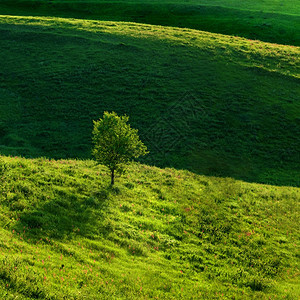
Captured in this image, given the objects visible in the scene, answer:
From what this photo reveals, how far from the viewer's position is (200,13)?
8775cm

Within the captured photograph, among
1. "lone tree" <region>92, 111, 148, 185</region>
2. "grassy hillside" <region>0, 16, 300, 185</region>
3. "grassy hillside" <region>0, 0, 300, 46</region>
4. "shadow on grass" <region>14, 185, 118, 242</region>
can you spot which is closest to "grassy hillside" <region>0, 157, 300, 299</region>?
"shadow on grass" <region>14, 185, 118, 242</region>

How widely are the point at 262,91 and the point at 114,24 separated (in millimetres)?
43165

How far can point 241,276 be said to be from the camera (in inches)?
637

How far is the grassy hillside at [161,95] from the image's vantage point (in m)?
35.4

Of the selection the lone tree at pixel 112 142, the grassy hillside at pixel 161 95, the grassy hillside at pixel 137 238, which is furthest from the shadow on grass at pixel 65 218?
the grassy hillside at pixel 161 95

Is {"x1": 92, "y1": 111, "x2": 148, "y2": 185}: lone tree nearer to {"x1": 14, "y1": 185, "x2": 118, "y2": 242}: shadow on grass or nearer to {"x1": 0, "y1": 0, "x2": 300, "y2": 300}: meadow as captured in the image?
{"x1": 0, "y1": 0, "x2": 300, "y2": 300}: meadow

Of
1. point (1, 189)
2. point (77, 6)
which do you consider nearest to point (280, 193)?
point (1, 189)

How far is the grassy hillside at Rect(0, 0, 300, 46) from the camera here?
76.6m

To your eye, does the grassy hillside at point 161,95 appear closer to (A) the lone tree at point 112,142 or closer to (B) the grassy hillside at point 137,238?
(B) the grassy hillside at point 137,238

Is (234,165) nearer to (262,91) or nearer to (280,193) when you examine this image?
(280,193)

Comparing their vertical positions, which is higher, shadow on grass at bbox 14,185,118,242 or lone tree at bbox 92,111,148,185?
lone tree at bbox 92,111,148,185

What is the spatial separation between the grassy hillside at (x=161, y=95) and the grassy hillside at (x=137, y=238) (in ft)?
28.4

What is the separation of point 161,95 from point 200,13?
186 feet

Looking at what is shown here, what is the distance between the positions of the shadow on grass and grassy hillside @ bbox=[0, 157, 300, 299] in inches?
2.5
